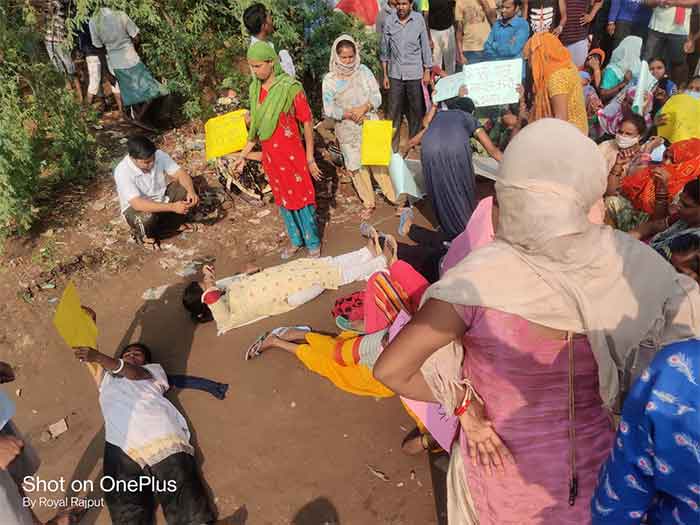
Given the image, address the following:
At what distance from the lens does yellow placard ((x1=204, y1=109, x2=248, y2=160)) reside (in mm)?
5121

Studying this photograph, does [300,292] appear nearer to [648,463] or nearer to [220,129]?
[220,129]

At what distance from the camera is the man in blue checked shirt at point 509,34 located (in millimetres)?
5723

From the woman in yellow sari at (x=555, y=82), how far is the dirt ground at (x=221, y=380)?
183 cm

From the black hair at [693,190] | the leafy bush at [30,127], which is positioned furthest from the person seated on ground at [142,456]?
the black hair at [693,190]

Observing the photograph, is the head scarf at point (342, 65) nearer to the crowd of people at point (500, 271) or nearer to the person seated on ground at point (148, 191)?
the crowd of people at point (500, 271)

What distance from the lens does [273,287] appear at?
170 inches

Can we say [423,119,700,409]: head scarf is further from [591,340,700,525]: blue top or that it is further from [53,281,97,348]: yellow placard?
[53,281,97,348]: yellow placard

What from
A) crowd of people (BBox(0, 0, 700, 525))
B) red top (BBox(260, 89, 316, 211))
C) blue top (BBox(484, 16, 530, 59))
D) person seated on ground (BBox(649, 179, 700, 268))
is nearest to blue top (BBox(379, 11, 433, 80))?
crowd of people (BBox(0, 0, 700, 525))

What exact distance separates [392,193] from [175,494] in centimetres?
355

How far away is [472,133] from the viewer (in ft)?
12.9

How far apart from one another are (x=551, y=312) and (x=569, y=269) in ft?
0.42

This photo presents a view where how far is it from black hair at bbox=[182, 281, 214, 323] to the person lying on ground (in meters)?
1.68

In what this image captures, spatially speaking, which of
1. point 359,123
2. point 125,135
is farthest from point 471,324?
point 125,135

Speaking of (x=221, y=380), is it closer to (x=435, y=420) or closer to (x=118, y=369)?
(x=118, y=369)
